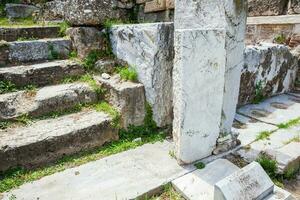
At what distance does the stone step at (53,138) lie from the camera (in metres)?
2.66

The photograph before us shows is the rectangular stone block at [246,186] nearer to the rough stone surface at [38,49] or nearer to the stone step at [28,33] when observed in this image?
the rough stone surface at [38,49]

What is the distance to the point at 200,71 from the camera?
101 inches

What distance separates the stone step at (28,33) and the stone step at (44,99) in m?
1.08

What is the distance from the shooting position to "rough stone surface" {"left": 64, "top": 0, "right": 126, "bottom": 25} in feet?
11.9

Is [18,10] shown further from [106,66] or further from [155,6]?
[106,66]

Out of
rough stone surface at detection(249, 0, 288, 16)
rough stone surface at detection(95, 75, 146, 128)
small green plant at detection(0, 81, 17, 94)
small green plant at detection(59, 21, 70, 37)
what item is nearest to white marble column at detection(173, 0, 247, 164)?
rough stone surface at detection(95, 75, 146, 128)

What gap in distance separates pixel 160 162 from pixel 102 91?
1220 millimetres

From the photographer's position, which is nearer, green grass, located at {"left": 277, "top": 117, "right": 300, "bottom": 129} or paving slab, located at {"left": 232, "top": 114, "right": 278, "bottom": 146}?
paving slab, located at {"left": 232, "top": 114, "right": 278, "bottom": 146}

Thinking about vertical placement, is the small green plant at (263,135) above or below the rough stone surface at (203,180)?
above

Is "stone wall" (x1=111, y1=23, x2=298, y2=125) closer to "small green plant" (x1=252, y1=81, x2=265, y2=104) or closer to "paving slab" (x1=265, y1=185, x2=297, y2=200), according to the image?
"small green plant" (x1=252, y1=81, x2=265, y2=104)

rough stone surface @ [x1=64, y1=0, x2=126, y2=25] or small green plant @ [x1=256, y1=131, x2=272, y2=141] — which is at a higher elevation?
rough stone surface @ [x1=64, y1=0, x2=126, y2=25]

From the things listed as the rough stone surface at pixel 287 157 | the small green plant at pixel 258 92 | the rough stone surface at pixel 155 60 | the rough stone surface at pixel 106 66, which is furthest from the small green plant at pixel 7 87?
Answer: the small green plant at pixel 258 92

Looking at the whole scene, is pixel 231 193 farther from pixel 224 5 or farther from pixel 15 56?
pixel 15 56

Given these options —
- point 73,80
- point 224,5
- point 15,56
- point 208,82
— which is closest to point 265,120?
point 208,82
